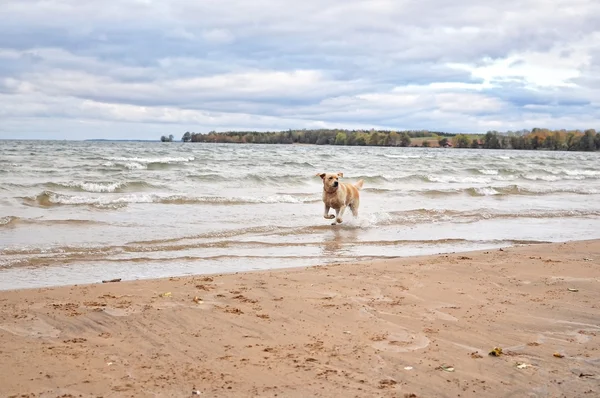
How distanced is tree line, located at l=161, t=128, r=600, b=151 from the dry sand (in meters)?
102

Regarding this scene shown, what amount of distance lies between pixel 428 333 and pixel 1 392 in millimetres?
3269

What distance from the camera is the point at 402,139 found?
11375cm

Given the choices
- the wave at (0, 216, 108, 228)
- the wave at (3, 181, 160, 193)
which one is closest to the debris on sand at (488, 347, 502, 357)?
the wave at (0, 216, 108, 228)

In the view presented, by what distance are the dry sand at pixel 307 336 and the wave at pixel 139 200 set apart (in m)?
10.4

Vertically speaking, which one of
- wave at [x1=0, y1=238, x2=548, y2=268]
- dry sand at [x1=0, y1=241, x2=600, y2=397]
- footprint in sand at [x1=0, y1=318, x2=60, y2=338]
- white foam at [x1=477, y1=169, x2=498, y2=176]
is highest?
white foam at [x1=477, y1=169, x2=498, y2=176]

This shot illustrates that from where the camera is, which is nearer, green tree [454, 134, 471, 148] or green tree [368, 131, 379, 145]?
green tree [368, 131, 379, 145]

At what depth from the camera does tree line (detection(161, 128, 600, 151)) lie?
360 feet

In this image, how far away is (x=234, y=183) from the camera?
2572cm

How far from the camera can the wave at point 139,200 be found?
16828 mm

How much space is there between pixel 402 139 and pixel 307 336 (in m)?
111

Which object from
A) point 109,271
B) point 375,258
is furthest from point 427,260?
point 109,271

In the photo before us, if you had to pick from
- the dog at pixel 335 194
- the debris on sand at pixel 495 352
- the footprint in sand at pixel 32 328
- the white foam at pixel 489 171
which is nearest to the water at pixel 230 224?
the dog at pixel 335 194

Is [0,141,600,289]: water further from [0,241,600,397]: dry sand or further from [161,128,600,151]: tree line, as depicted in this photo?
[161,128,600,151]: tree line

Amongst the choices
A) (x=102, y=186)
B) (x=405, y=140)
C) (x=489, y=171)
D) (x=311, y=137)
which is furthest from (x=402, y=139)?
(x=102, y=186)
